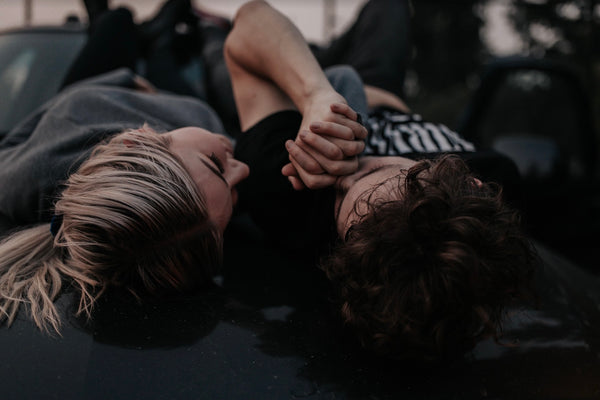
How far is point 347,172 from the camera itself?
1.60 m

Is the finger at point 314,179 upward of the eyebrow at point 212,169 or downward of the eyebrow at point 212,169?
upward

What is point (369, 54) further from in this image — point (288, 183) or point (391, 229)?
point (391, 229)

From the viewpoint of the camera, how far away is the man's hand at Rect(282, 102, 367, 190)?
151 cm

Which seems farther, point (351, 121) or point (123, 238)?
point (351, 121)

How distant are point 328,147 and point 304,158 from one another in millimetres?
86

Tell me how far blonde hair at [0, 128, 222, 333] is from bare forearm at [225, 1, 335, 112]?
60cm

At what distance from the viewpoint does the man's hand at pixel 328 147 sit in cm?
151

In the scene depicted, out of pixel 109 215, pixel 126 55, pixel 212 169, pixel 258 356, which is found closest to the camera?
pixel 258 356

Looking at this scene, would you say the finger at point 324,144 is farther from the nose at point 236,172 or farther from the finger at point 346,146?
the nose at point 236,172

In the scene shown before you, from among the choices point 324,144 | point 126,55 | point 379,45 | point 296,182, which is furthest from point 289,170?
point 379,45

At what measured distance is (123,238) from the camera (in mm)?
1387

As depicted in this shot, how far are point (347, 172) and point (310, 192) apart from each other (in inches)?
9.1

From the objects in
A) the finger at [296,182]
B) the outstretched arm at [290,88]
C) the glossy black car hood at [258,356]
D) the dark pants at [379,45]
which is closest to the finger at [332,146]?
the outstretched arm at [290,88]

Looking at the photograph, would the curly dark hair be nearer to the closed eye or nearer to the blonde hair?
the blonde hair
